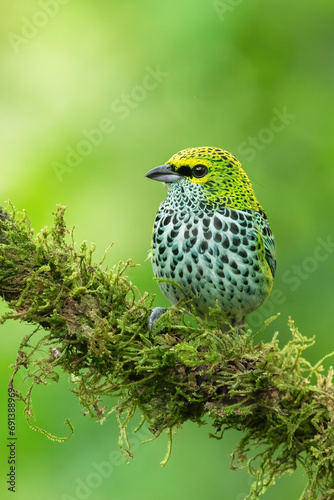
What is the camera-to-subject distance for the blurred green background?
5012 millimetres

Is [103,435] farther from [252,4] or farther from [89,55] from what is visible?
[252,4]

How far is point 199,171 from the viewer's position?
376cm

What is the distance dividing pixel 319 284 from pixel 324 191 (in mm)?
784

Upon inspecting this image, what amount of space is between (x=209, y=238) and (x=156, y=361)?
1025mm
